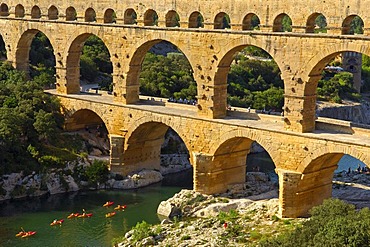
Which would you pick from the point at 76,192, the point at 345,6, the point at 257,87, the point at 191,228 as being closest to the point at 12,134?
the point at 76,192

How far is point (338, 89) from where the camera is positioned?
204ft

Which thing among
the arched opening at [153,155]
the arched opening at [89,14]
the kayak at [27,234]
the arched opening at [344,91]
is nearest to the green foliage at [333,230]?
the kayak at [27,234]

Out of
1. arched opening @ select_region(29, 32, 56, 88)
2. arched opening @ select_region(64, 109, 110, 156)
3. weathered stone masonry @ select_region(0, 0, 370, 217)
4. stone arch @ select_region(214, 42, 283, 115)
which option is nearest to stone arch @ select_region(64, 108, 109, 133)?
arched opening @ select_region(64, 109, 110, 156)

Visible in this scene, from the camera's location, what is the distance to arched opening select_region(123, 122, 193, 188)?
38.8 meters

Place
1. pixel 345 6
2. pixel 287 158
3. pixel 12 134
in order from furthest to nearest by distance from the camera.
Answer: pixel 12 134 → pixel 287 158 → pixel 345 6

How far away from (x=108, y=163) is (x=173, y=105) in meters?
5.33

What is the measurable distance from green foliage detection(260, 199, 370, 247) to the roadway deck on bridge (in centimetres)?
493

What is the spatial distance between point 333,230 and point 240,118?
42.5 feet

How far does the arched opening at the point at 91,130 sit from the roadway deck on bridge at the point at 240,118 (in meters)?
1.29

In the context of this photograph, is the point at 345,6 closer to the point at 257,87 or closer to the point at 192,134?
the point at 192,134

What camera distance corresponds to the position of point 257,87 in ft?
193

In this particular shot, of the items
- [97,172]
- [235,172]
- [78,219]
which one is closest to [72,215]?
Answer: [78,219]

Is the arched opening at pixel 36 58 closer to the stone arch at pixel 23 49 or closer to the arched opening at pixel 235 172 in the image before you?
the stone arch at pixel 23 49

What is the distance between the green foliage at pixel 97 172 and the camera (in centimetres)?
3847
